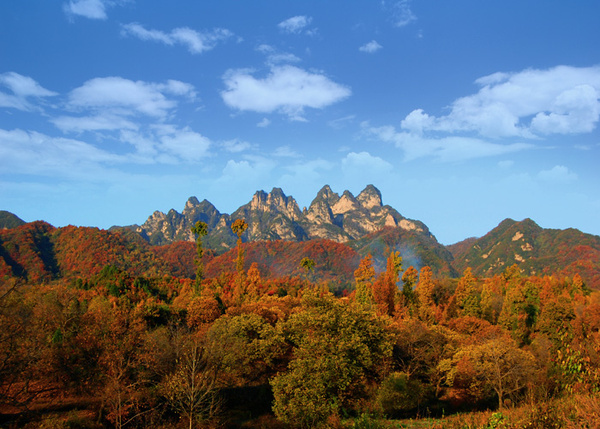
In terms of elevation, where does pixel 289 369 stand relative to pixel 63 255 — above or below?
below

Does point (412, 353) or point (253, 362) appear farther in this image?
point (412, 353)

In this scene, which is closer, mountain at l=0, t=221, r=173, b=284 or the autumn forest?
the autumn forest

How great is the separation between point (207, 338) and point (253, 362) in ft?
18.3

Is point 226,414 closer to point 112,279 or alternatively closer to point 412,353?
point 412,353

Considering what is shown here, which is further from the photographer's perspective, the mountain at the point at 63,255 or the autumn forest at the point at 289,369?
the mountain at the point at 63,255

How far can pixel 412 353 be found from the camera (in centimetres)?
4294

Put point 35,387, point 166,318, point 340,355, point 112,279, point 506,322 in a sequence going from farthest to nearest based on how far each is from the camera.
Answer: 1. point 112,279
2. point 506,322
3. point 166,318
4. point 35,387
5. point 340,355

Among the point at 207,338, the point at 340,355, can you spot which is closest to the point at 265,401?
the point at 207,338

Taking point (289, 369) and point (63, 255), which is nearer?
point (289, 369)

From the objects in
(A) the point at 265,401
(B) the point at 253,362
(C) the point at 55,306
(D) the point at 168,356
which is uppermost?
(C) the point at 55,306

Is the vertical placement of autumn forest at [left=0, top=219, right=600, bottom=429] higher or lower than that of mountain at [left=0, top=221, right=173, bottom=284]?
lower

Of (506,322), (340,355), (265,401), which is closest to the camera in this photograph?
(340,355)

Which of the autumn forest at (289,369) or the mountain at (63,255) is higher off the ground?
the mountain at (63,255)

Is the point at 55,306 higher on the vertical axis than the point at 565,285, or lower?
higher
